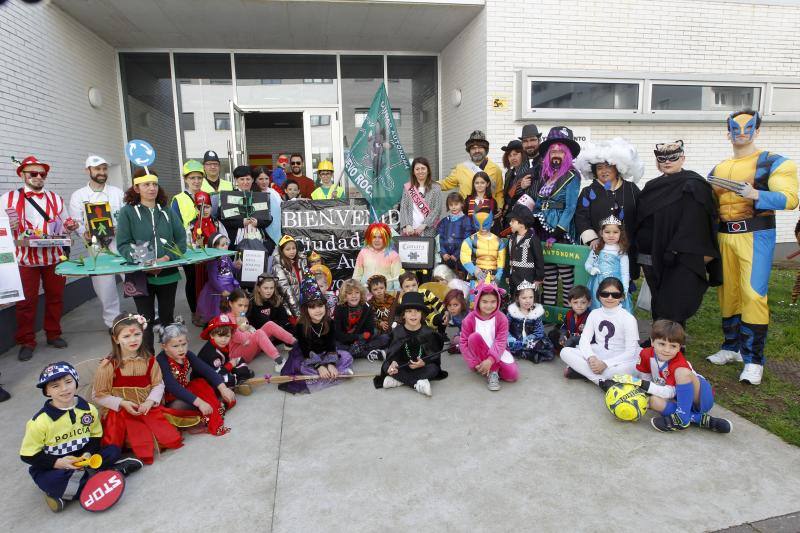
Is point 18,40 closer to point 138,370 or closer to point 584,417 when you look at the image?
point 138,370

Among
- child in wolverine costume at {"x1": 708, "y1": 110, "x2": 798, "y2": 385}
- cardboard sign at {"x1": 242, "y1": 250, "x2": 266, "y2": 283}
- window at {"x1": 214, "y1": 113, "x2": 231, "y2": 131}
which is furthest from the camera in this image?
window at {"x1": 214, "y1": 113, "x2": 231, "y2": 131}

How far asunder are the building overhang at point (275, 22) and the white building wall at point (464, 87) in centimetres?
24

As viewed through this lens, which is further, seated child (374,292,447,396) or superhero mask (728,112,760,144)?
seated child (374,292,447,396)

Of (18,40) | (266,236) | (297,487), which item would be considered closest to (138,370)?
(297,487)

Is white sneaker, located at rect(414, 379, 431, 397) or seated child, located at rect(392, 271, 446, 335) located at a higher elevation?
seated child, located at rect(392, 271, 446, 335)

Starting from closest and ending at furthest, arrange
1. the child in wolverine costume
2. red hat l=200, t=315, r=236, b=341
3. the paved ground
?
the paved ground, the child in wolverine costume, red hat l=200, t=315, r=236, b=341

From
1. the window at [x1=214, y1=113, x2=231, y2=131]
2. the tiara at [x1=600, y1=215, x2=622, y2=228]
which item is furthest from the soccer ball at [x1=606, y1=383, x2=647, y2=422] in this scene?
the window at [x1=214, y1=113, x2=231, y2=131]

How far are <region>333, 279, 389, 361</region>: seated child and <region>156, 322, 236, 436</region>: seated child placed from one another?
1312 millimetres

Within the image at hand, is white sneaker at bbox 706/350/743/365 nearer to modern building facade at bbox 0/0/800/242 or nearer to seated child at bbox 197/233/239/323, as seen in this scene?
seated child at bbox 197/233/239/323

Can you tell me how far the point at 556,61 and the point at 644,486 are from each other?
732 cm

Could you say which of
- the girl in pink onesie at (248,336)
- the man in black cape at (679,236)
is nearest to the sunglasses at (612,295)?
the man in black cape at (679,236)

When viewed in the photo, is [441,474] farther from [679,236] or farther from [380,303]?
[679,236]

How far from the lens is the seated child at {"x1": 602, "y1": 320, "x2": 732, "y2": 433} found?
3152 millimetres

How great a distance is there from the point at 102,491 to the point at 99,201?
3661 millimetres
